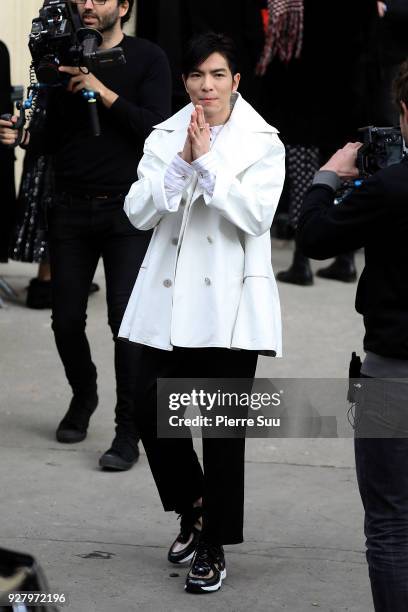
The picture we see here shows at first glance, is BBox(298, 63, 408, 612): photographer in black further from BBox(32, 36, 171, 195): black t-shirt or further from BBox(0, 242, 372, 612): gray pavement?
BBox(32, 36, 171, 195): black t-shirt

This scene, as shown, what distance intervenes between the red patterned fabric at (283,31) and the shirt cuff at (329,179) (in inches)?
202

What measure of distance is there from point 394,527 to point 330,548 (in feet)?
4.35

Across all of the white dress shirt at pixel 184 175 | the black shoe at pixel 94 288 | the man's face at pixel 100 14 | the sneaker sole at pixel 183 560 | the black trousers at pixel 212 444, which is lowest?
the black shoe at pixel 94 288

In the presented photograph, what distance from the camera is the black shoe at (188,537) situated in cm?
467

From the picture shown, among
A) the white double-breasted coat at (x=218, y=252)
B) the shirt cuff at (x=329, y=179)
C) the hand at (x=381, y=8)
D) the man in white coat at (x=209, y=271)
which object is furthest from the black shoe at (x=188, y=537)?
the hand at (x=381, y=8)

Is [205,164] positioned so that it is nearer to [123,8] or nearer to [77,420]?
[123,8]

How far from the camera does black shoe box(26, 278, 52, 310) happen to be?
26.6 feet

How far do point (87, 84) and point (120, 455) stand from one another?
1.58m

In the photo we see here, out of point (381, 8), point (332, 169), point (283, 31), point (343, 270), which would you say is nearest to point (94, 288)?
point (343, 270)

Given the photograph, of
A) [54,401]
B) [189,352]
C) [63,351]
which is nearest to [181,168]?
[189,352]

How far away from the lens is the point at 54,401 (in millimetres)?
6613

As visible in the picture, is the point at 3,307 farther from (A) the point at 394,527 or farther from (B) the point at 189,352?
(A) the point at 394,527

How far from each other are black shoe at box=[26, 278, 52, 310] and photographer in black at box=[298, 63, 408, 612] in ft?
15.2

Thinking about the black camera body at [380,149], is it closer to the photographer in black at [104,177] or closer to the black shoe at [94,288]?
the photographer in black at [104,177]
